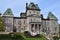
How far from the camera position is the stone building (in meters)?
89.0

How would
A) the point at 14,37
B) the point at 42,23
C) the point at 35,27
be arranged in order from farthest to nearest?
the point at 42,23
the point at 35,27
the point at 14,37

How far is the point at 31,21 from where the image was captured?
89.3m

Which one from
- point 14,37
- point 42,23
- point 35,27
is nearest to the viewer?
point 14,37

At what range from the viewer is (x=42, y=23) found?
93.7 m

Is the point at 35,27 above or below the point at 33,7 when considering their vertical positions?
below

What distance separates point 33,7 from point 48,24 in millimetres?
10835

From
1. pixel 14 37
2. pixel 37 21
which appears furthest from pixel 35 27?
pixel 14 37

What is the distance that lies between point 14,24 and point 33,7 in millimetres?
11525

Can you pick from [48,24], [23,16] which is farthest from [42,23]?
[23,16]

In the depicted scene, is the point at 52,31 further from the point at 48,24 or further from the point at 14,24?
the point at 14,24

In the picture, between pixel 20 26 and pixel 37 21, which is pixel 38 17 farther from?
pixel 20 26

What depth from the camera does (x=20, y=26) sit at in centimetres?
9294

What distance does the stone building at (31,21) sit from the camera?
89.0 m

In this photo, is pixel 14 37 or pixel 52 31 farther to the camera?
pixel 52 31
